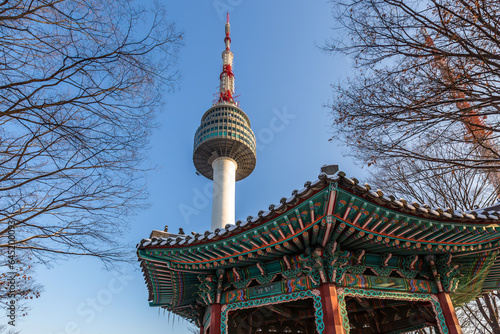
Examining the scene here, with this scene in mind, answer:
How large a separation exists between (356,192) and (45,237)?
6.29 m

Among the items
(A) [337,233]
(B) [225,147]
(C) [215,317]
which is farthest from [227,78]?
(A) [337,233]

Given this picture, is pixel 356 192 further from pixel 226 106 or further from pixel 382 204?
pixel 226 106

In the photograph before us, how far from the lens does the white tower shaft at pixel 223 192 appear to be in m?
34.6

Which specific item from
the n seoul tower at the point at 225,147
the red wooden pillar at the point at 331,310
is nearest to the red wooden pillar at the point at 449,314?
the red wooden pillar at the point at 331,310

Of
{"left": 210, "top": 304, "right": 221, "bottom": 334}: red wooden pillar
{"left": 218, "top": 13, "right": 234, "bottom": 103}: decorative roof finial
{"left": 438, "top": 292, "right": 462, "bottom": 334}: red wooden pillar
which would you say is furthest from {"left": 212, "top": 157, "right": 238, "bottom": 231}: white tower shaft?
{"left": 438, "top": 292, "right": 462, "bottom": 334}: red wooden pillar

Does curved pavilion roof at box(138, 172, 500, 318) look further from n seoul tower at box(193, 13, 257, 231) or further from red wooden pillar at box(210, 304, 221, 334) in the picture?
n seoul tower at box(193, 13, 257, 231)

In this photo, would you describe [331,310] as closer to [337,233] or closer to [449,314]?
[337,233]

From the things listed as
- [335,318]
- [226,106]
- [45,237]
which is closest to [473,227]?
[335,318]

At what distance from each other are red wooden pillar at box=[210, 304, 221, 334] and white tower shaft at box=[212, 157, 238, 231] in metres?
26.6

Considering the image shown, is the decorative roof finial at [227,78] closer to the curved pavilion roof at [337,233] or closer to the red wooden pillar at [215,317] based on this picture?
the curved pavilion roof at [337,233]

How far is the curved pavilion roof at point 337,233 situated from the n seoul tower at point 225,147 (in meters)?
28.1

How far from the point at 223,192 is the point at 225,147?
5.65 m

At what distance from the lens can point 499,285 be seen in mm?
8133

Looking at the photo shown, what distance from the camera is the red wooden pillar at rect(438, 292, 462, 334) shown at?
6.01 m
